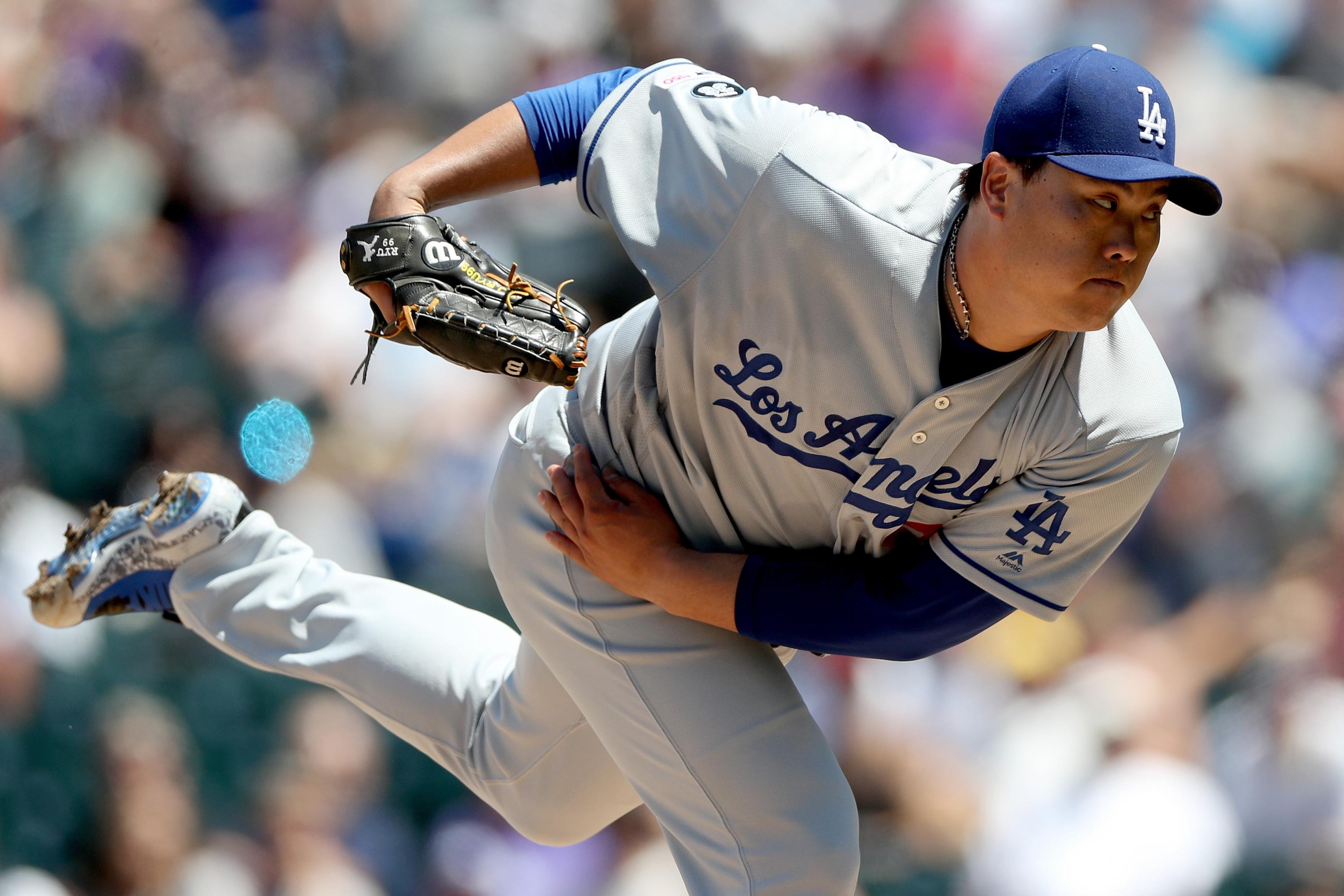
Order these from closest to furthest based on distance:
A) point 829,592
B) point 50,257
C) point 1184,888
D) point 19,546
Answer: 1. point 829,592
2. point 1184,888
3. point 19,546
4. point 50,257

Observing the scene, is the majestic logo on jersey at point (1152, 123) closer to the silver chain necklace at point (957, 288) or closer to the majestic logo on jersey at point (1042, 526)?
the silver chain necklace at point (957, 288)

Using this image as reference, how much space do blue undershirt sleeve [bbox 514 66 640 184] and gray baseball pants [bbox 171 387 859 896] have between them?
349 millimetres

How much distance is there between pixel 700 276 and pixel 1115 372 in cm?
51

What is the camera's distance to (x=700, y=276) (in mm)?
1595

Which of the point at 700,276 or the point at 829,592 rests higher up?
the point at 700,276

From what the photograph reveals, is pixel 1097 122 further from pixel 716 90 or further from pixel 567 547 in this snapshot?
pixel 567 547

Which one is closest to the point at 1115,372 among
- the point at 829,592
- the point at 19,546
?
the point at 829,592

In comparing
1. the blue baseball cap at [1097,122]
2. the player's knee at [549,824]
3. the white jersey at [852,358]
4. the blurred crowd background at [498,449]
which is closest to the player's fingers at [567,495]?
the white jersey at [852,358]

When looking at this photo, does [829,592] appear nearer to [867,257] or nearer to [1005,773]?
[867,257]

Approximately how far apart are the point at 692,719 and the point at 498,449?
4.71ft

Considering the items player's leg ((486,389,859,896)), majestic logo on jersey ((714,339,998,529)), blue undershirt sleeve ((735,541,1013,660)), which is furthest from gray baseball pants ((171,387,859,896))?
majestic logo on jersey ((714,339,998,529))

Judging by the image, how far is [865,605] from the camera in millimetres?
1665

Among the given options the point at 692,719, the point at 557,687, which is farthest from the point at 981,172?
the point at 557,687

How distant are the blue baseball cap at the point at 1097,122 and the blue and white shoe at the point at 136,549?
1305 mm
